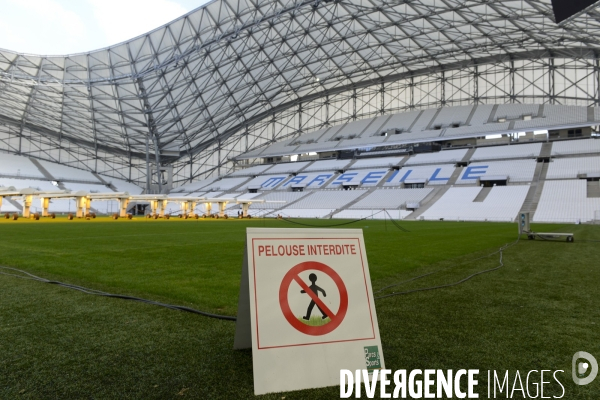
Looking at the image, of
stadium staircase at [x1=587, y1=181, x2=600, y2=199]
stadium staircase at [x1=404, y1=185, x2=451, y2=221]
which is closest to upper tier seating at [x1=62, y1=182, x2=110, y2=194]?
stadium staircase at [x1=404, y1=185, x2=451, y2=221]

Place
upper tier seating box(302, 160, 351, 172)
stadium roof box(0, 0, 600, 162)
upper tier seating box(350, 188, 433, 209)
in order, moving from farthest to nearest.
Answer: upper tier seating box(302, 160, 351, 172) → upper tier seating box(350, 188, 433, 209) → stadium roof box(0, 0, 600, 162)

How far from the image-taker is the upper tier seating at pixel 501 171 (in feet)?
146

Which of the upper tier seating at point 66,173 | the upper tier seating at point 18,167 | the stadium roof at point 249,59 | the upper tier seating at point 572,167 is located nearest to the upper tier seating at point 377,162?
the stadium roof at point 249,59

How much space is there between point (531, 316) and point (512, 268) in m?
4.02

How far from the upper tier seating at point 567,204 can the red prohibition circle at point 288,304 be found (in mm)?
38961

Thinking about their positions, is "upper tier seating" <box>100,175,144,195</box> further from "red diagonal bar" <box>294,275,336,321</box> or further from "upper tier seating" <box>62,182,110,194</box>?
"red diagonal bar" <box>294,275,336,321</box>

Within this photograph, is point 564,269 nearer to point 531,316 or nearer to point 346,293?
point 531,316

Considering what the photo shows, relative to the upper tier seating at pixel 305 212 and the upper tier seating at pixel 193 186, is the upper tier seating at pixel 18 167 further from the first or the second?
the upper tier seating at pixel 305 212

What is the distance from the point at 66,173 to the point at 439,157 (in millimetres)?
59454

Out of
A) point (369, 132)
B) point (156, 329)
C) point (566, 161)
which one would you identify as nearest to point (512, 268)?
point (156, 329)

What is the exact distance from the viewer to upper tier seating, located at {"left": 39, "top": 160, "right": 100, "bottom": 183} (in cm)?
6162

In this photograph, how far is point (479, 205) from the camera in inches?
1588

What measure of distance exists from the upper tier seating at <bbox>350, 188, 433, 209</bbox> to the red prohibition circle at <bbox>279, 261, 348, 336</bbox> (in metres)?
43.5

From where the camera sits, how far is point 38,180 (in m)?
58.4
